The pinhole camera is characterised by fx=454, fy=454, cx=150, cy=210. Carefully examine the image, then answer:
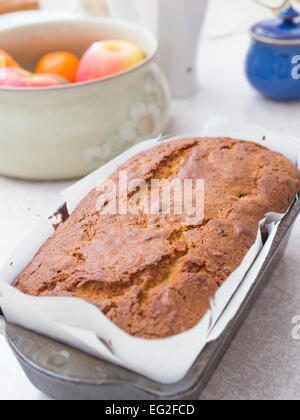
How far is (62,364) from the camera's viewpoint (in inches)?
20.7

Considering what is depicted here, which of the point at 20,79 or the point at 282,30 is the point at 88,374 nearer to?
the point at 20,79

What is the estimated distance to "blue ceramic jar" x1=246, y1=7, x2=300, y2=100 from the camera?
1184mm

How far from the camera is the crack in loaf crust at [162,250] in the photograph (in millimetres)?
558

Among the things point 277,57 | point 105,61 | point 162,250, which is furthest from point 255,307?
point 277,57

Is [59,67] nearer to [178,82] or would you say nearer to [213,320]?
[178,82]

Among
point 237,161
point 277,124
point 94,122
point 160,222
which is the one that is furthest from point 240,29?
point 160,222

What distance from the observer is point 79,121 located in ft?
3.14

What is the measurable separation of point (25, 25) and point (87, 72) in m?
0.26

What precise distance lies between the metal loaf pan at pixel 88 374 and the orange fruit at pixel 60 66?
701 mm

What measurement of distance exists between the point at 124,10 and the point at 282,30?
445mm

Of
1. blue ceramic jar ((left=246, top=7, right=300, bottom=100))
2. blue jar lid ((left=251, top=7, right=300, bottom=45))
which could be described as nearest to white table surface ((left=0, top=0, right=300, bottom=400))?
blue ceramic jar ((left=246, top=7, right=300, bottom=100))

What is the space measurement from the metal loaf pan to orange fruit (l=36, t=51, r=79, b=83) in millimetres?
701

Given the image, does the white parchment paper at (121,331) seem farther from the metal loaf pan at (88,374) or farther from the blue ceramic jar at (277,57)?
the blue ceramic jar at (277,57)

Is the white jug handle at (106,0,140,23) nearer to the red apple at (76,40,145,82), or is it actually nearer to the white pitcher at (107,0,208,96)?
the white pitcher at (107,0,208,96)
